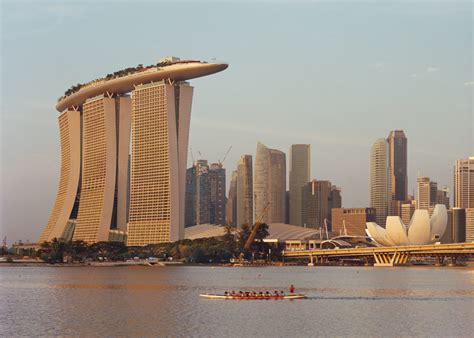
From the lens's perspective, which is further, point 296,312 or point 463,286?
point 463,286

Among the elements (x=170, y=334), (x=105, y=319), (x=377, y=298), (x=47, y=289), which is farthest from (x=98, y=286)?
(x=170, y=334)

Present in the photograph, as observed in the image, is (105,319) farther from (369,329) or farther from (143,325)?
(369,329)

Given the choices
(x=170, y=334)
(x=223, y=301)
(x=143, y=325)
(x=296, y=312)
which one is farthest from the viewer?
(x=223, y=301)

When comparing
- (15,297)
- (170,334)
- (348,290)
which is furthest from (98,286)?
(170,334)

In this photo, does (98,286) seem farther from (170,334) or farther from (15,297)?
(170,334)

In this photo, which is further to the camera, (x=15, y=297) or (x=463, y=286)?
(x=463, y=286)

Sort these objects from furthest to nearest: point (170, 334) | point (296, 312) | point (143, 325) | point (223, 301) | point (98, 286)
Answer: point (98, 286) → point (223, 301) → point (296, 312) → point (143, 325) → point (170, 334)

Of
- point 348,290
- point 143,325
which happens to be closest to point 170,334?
point 143,325

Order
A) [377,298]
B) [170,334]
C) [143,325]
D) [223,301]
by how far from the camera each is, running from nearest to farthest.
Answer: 1. [170,334]
2. [143,325]
3. [223,301]
4. [377,298]

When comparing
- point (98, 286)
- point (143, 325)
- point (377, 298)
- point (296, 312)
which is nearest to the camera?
point (143, 325)
